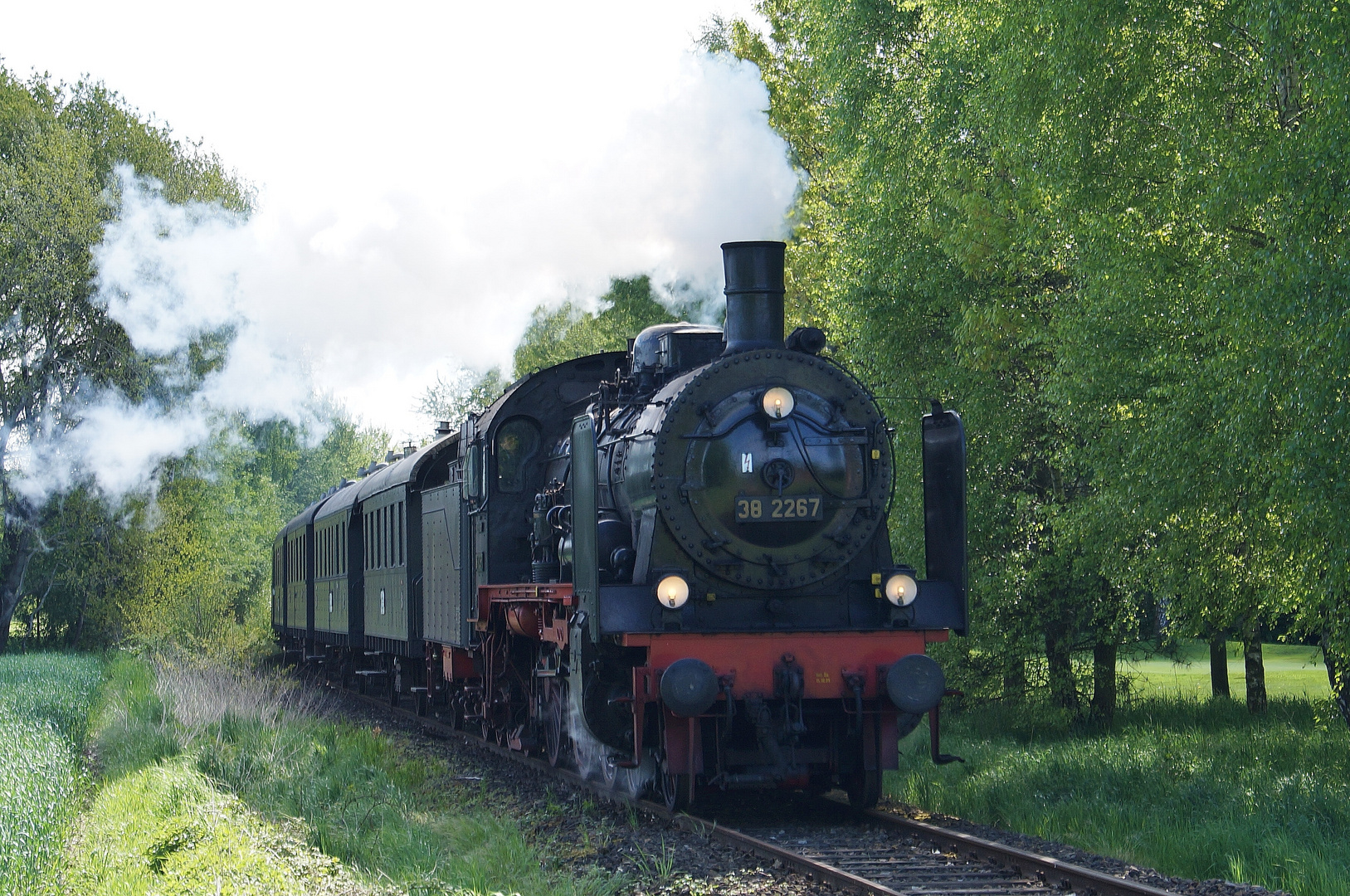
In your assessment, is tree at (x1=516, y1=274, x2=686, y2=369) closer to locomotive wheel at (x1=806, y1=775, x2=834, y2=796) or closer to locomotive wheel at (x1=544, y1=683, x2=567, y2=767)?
locomotive wheel at (x1=544, y1=683, x2=567, y2=767)

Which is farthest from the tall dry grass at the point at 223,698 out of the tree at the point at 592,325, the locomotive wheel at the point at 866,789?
the tree at the point at 592,325

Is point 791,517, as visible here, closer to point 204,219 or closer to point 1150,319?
point 1150,319

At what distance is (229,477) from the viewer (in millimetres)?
37531

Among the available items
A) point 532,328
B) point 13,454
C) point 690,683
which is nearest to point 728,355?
point 690,683

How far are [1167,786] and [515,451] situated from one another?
557 centimetres

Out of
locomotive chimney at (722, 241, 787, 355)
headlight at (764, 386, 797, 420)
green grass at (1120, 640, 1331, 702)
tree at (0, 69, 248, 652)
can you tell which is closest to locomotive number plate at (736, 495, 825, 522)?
headlight at (764, 386, 797, 420)

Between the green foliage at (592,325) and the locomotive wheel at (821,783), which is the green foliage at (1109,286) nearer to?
the locomotive wheel at (821,783)

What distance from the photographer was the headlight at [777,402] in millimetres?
8477

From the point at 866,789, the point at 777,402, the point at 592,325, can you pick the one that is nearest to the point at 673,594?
the point at 777,402

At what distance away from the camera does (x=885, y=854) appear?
7.24 m

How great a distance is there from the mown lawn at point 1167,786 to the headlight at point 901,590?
1434 mm

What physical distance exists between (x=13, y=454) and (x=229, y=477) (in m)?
9.38

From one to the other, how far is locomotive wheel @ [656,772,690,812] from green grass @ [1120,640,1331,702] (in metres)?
8.01

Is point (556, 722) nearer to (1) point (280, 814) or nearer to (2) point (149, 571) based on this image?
(1) point (280, 814)
